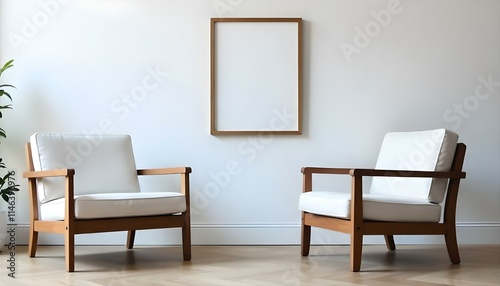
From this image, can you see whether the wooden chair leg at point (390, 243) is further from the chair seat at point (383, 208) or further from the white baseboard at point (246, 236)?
the chair seat at point (383, 208)

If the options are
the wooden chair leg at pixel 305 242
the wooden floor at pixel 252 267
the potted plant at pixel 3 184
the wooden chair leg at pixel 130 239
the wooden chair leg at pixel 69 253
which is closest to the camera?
the wooden floor at pixel 252 267

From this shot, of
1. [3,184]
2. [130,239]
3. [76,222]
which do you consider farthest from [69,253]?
[3,184]

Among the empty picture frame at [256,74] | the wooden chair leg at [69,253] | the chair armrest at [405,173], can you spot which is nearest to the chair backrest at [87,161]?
the wooden chair leg at [69,253]

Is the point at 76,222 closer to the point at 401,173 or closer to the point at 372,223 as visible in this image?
the point at 372,223

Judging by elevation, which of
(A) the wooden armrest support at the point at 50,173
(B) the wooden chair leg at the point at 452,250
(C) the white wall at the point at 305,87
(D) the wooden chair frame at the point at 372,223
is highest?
(C) the white wall at the point at 305,87

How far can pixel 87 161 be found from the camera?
A: 13.0ft

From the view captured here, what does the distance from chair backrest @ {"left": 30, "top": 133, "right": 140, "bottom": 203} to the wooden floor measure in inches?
16.3

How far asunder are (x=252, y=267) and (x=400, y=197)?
93 centimetres

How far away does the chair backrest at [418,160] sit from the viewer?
3.66 m

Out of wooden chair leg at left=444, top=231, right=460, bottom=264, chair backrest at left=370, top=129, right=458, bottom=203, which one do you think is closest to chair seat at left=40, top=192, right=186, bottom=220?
chair backrest at left=370, top=129, right=458, bottom=203

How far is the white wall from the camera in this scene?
14.6 ft

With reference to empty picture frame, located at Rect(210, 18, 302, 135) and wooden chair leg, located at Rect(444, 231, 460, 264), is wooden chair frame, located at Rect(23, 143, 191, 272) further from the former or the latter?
wooden chair leg, located at Rect(444, 231, 460, 264)

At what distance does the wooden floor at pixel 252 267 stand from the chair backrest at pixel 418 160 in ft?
1.32

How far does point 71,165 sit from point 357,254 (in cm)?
178
